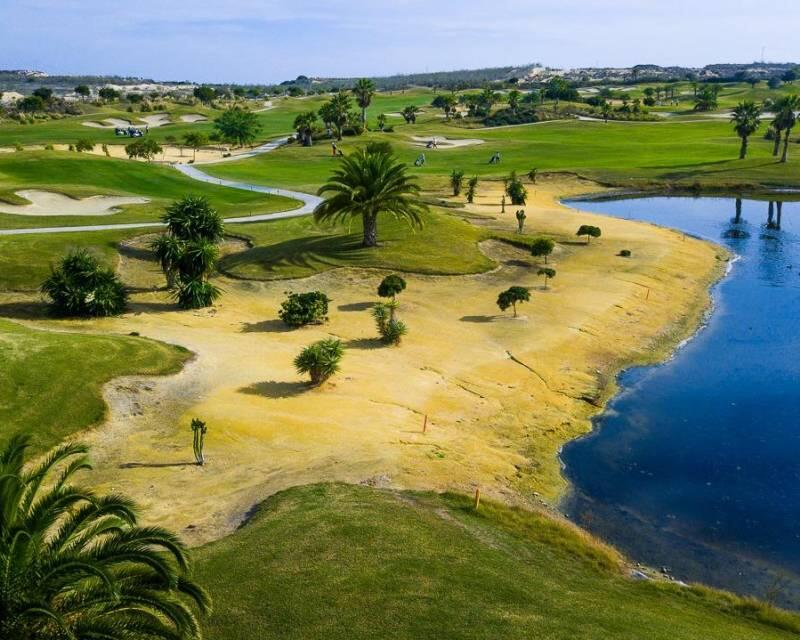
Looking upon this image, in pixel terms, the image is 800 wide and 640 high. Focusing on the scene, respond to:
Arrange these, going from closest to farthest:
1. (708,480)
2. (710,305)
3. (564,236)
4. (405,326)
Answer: (708,480), (405,326), (710,305), (564,236)

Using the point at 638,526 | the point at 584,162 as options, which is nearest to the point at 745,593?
the point at 638,526

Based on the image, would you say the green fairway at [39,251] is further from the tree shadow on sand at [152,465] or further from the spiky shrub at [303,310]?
the tree shadow on sand at [152,465]

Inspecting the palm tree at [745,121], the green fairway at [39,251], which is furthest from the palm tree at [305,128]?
the green fairway at [39,251]

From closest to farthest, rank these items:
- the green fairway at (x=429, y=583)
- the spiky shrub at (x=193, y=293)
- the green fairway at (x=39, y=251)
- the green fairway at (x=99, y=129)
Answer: the green fairway at (x=429, y=583)
the spiky shrub at (x=193, y=293)
the green fairway at (x=39, y=251)
the green fairway at (x=99, y=129)

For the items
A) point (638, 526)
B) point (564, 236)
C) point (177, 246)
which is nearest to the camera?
point (638, 526)

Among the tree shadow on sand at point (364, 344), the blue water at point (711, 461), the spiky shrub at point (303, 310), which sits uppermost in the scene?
the spiky shrub at point (303, 310)

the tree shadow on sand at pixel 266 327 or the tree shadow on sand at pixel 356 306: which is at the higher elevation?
the tree shadow on sand at pixel 356 306

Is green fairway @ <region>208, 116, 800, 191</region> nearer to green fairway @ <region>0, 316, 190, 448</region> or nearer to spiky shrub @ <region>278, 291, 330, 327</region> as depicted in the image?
spiky shrub @ <region>278, 291, 330, 327</region>

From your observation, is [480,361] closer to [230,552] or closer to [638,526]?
[638,526]
